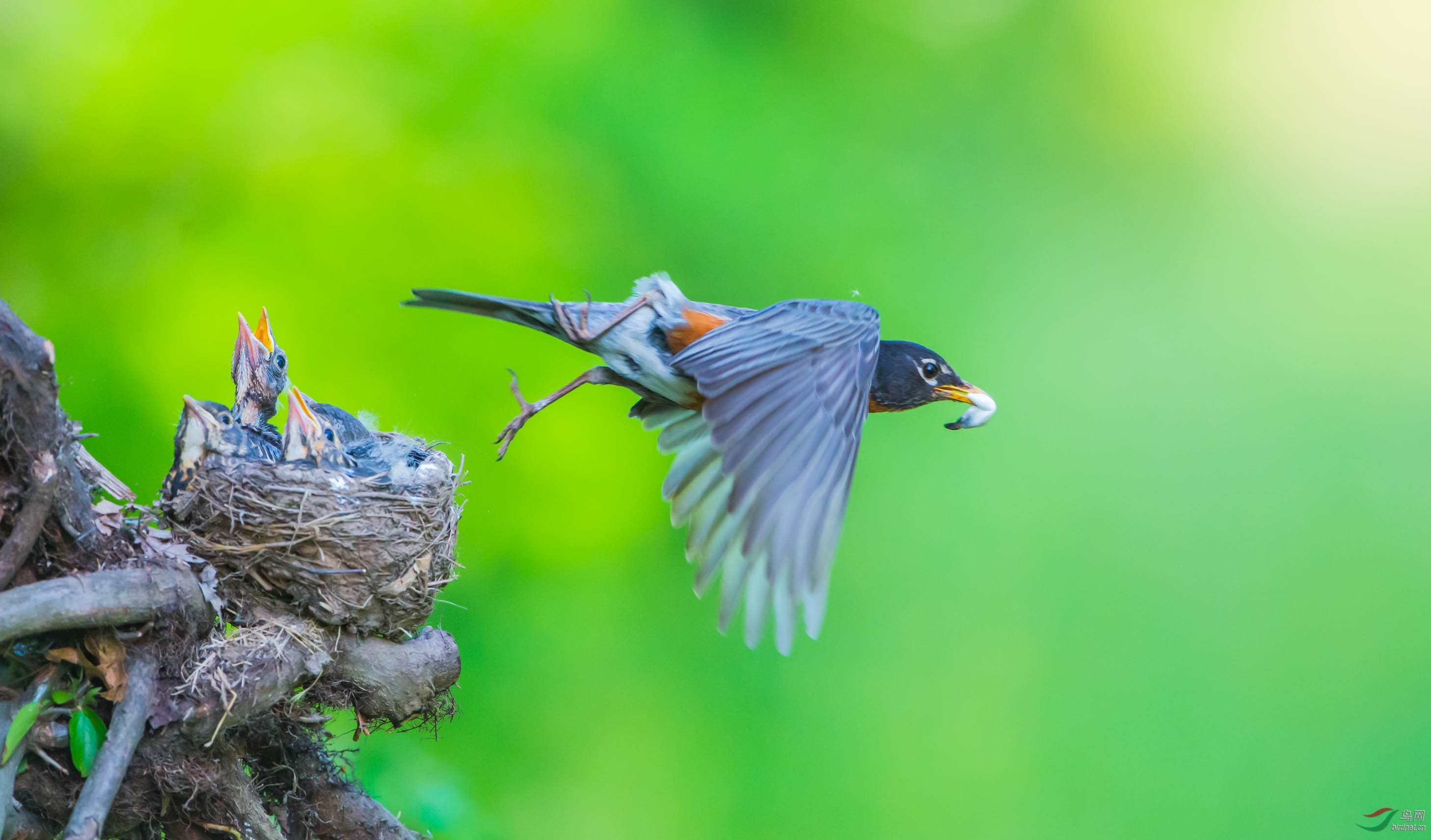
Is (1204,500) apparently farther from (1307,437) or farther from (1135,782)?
(1135,782)

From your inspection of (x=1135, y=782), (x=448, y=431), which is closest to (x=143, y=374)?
(x=448, y=431)

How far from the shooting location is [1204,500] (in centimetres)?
313

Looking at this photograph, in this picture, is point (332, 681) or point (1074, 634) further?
point (1074, 634)

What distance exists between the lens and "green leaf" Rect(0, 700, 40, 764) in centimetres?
147

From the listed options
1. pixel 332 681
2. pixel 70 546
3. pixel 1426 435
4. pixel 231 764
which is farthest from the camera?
pixel 1426 435

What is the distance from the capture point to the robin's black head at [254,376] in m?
2.36

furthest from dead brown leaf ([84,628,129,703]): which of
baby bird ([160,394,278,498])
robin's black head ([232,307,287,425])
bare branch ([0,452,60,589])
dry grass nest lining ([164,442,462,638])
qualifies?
robin's black head ([232,307,287,425])

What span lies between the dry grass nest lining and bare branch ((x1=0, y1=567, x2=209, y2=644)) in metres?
0.19

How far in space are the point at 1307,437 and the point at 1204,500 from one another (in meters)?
0.35

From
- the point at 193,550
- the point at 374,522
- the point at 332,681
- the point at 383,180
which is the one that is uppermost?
the point at 383,180

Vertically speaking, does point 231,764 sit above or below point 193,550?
below

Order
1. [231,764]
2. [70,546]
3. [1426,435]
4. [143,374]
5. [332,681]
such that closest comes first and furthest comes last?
[70,546]
[231,764]
[332,681]
[143,374]
[1426,435]

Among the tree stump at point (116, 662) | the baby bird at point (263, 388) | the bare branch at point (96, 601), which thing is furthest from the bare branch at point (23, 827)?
the baby bird at point (263, 388)

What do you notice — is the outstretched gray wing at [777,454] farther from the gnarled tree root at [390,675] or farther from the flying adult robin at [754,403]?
the gnarled tree root at [390,675]
